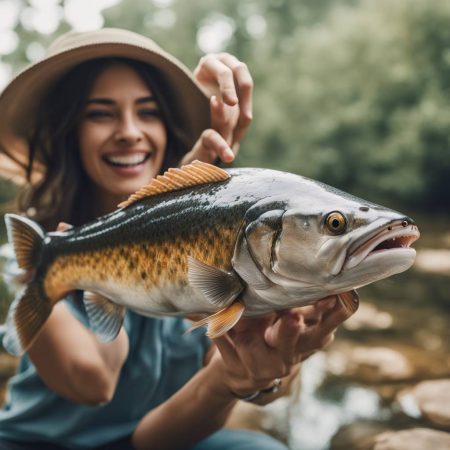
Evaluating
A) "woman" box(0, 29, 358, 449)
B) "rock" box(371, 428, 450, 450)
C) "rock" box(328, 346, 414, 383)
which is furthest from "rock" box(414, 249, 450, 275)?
"woman" box(0, 29, 358, 449)

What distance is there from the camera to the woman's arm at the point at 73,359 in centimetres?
231

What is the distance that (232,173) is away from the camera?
157cm

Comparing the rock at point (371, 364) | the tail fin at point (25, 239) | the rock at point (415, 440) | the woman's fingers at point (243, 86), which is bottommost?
the rock at point (371, 364)

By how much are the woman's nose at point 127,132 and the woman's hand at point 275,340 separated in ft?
2.98

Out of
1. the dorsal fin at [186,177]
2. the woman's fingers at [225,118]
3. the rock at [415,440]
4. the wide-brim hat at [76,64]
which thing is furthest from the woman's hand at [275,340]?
the rock at [415,440]

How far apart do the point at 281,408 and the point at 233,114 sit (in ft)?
9.40

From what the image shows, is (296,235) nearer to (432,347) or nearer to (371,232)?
(371,232)

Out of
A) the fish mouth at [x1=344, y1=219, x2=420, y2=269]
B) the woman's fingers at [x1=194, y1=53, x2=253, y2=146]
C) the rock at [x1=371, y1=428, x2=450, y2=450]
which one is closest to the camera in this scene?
the fish mouth at [x1=344, y1=219, x2=420, y2=269]

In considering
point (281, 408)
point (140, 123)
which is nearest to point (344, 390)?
point (281, 408)

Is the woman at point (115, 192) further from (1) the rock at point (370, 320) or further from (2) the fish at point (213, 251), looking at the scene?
(1) the rock at point (370, 320)

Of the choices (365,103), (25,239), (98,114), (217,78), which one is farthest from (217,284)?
(365,103)

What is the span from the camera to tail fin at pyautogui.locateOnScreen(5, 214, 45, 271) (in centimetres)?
192

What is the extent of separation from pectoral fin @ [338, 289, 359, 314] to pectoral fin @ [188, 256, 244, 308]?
0.27m

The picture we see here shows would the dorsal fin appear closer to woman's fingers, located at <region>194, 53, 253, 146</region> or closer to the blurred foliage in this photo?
woman's fingers, located at <region>194, 53, 253, 146</region>
